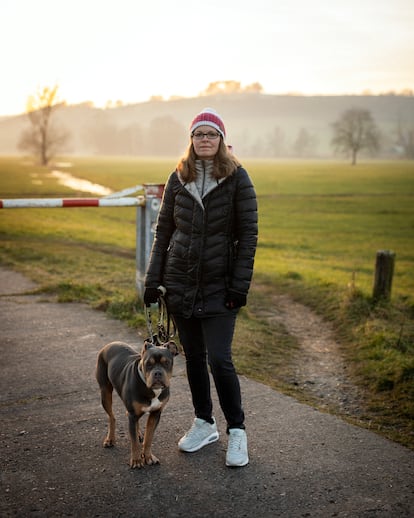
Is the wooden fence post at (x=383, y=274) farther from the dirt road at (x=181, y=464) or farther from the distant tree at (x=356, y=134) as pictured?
the distant tree at (x=356, y=134)

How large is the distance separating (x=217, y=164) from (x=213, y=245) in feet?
1.80

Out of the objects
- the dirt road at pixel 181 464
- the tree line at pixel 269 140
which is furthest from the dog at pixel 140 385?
the tree line at pixel 269 140

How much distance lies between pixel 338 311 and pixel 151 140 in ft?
507

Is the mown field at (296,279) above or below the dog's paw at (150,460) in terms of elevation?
below

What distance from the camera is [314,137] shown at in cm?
15825

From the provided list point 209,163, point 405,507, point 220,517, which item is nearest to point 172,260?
point 209,163

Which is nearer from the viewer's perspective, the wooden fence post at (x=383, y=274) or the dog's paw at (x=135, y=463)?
the dog's paw at (x=135, y=463)

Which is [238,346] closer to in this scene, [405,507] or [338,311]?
[338,311]

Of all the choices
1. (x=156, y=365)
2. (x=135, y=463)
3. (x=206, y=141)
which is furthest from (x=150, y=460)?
(x=206, y=141)

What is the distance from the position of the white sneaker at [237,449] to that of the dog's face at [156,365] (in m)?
0.74

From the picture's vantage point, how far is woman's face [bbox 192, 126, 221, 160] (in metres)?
3.96

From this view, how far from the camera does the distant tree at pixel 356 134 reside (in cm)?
10794

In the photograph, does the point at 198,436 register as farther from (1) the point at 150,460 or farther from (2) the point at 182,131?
(2) the point at 182,131

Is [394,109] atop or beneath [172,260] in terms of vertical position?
atop
